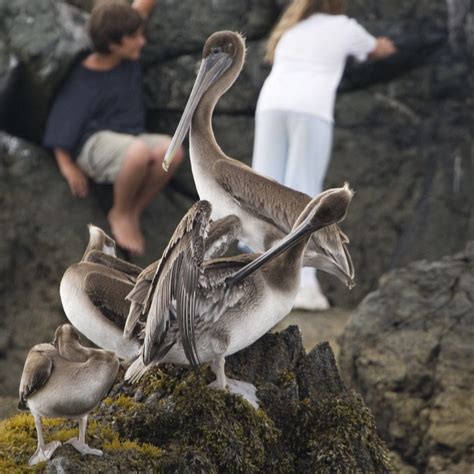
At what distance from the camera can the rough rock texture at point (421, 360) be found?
30.9ft

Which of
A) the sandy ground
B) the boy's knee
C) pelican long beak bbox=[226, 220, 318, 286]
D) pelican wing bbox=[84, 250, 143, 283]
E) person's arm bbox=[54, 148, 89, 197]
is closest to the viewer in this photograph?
pelican long beak bbox=[226, 220, 318, 286]

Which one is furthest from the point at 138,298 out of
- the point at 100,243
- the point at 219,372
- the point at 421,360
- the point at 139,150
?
the point at 139,150

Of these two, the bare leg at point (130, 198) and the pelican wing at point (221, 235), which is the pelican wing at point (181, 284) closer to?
the pelican wing at point (221, 235)

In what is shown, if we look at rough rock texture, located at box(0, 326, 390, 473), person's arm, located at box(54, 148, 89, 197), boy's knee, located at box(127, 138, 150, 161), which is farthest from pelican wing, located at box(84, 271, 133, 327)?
person's arm, located at box(54, 148, 89, 197)

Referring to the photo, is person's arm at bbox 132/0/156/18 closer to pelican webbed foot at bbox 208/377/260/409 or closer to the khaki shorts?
the khaki shorts

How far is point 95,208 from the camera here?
1355 centimetres

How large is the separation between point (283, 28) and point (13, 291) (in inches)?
152

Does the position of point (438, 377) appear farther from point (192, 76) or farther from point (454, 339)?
point (192, 76)

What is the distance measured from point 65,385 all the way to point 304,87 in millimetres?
6326

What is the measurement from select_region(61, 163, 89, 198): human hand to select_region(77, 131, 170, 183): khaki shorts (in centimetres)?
15

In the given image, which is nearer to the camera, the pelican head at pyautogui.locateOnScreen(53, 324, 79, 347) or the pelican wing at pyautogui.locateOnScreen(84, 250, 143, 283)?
the pelican head at pyautogui.locateOnScreen(53, 324, 79, 347)

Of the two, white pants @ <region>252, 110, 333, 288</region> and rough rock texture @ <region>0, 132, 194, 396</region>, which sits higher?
white pants @ <region>252, 110, 333, 288</region>

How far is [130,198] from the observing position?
1315 centimetres

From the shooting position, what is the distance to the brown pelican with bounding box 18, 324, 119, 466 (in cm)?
591
